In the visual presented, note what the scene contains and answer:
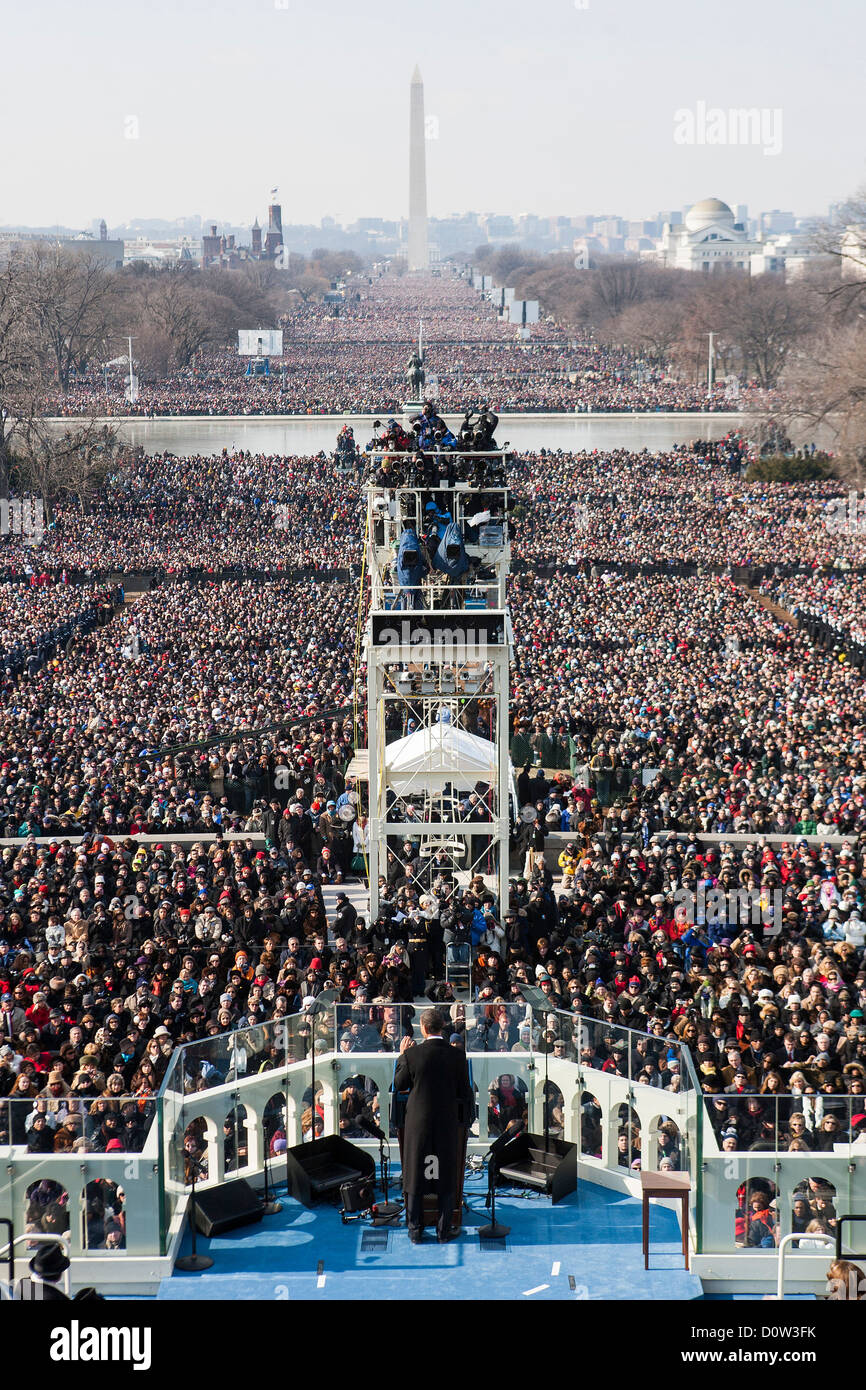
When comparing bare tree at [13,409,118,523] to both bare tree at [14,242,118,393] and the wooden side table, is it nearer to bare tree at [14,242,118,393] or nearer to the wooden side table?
bare tree at [14,242,118,393]

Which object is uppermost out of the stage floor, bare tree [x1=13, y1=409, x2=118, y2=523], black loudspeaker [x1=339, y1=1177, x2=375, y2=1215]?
bare tree [x1=13, y1=409, x2=118, y2=523]

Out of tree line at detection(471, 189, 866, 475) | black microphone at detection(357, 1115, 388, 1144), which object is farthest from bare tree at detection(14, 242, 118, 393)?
black microphone at detection(357, 1115, 388, 1144)

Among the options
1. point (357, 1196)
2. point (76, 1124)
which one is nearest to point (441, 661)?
point (357, 1196)

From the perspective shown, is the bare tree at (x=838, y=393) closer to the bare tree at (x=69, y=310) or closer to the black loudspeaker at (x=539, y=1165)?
the bare tree at (x=69, y=310)

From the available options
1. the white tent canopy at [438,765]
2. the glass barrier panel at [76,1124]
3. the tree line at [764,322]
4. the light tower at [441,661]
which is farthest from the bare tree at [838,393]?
the glass barrier panel at [76,1124]
